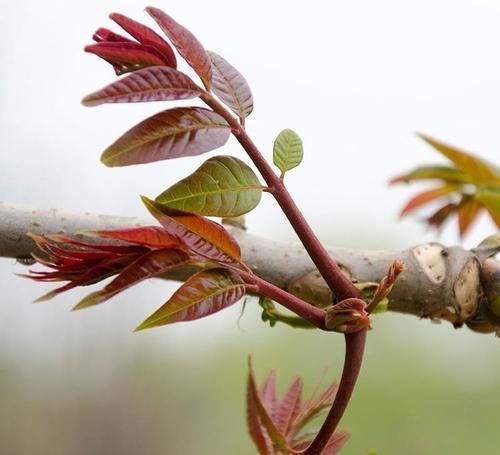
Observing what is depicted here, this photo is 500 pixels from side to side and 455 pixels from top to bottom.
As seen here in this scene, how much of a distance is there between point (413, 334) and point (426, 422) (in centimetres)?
49

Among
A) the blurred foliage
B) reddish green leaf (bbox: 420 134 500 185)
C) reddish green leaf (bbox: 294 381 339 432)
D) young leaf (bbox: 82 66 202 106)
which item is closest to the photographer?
young leaf (bbox: 82 66 202 106)

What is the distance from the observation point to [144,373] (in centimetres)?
468

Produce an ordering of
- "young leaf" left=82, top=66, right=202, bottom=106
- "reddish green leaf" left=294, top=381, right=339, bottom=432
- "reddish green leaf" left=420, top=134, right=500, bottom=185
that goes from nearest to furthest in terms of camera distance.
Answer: "young leaf" left=82, top=66, right=202, bottom=106 < "reddish green leaf" left=294, top=381, right=339, bottom=432 < "reddish green leaf" left=420, top=134, right=500, bottom=185

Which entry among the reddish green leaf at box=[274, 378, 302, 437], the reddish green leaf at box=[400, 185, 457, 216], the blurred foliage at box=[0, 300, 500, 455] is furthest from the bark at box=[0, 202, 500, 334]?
the blurred foliage at box=[0, 300, 500, 455]

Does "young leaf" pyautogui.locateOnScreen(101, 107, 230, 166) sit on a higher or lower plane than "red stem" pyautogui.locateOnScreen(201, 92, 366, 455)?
higher

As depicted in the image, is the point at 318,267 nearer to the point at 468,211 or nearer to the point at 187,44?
the point at 187,44

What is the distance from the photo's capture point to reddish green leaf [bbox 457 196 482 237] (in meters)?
0.67

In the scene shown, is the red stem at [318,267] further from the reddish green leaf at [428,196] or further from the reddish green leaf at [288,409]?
the reddish green leaf at [428,196]

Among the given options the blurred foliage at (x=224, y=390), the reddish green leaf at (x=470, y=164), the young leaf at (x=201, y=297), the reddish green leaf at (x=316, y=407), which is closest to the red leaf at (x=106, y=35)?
the young leaf at (x=201, y=297)

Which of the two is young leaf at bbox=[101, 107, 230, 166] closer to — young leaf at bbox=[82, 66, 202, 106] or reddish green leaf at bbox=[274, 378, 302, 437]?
young leaf at bbox=[82, 66, 202, 106]

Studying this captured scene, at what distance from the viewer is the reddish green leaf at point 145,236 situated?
12.9 inches

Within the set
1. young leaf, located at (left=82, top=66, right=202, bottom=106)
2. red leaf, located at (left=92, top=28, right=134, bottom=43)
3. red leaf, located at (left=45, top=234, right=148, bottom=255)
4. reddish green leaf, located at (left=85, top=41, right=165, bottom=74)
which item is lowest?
red leaf, located at (left=45, top=234, right=148, bottom=255)

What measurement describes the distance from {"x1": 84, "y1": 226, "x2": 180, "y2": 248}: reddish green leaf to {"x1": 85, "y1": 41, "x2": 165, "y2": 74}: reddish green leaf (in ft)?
0.25

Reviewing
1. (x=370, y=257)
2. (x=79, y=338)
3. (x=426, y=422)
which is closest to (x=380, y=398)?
(x=426, y=422)
